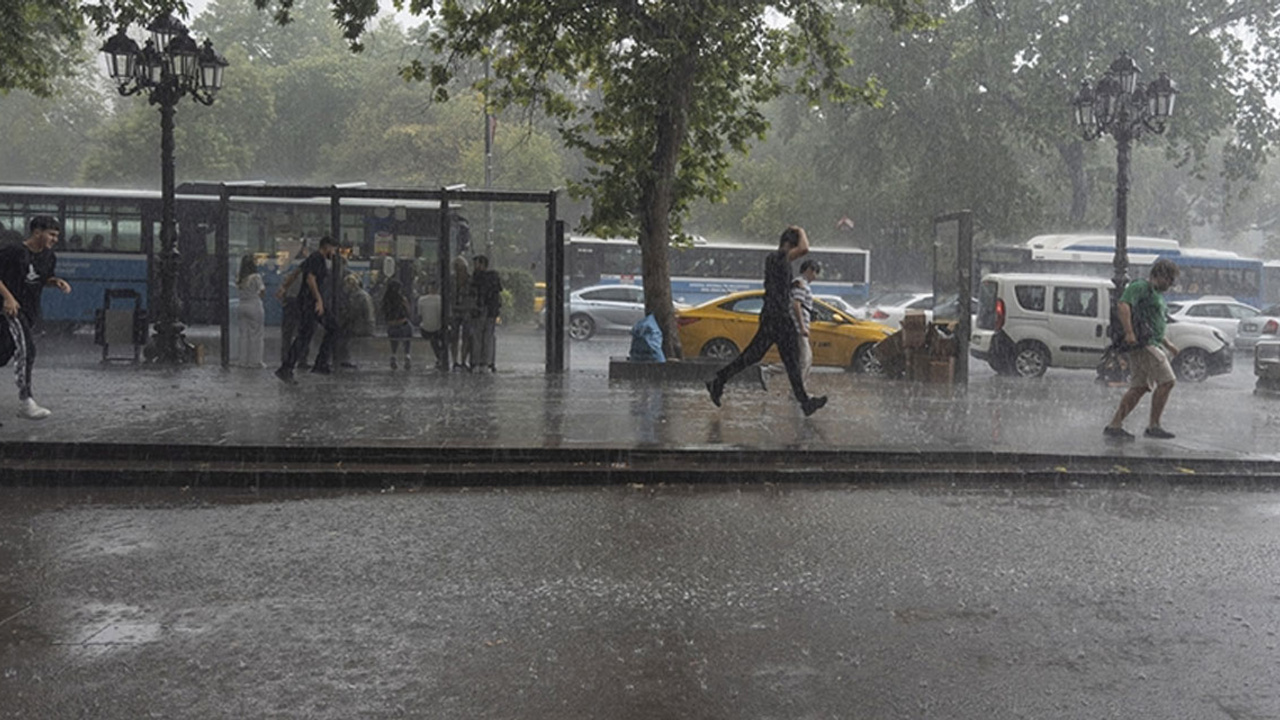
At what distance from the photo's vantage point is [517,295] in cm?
2016

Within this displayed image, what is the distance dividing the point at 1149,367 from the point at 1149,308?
530 millimetres

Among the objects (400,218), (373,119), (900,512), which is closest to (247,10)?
(373,119)

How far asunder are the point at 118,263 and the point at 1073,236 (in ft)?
87.4

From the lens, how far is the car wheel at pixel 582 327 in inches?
1296

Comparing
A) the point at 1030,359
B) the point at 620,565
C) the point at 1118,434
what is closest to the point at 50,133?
the point at 1030,359

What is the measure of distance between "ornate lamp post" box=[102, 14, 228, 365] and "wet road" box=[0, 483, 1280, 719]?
11.2m

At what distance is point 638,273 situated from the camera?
134ft

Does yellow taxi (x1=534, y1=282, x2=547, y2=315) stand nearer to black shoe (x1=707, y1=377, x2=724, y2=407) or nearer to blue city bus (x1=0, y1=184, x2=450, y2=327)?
blue city bus (x1=0, y1=184, x2=450, y2=327)

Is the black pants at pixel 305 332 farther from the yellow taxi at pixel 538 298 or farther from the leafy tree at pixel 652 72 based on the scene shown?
the yellow taxi at pixel 538 298

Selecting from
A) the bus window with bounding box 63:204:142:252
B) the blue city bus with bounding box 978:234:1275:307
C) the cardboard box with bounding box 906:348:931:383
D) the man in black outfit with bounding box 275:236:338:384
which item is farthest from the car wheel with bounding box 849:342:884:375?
the bus window with bounding box 63:204:142:252

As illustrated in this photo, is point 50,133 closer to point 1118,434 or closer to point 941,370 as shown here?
point 941,370

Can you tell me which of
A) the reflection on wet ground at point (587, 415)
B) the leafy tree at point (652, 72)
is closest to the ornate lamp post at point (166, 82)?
the reflection on wet ground at point (587, 415)

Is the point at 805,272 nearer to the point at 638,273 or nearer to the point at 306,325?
the point at 306,325

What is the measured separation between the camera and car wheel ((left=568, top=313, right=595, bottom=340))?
32906mm
